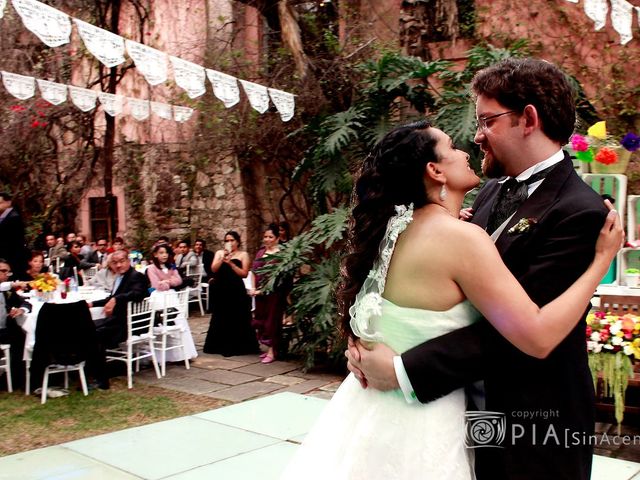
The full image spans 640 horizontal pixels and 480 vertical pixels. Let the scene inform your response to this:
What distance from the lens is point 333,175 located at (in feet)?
25.5

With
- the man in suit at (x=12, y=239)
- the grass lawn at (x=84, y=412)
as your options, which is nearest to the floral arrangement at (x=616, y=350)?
the grass lawn at (x=84, y=412)

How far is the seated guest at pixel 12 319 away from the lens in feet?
22.2

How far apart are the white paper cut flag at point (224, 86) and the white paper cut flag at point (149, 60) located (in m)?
0.64

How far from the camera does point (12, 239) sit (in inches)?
316

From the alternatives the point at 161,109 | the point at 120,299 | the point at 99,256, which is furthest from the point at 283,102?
the point at 99,256

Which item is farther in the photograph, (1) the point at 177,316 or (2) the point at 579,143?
(1) the point at 177,316

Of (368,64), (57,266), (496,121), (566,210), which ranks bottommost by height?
(57,266)

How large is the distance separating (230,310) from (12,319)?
2.61 meters

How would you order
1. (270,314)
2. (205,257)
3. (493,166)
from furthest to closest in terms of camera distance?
1. (205,257)
2. (270,314)
3. (493,166)

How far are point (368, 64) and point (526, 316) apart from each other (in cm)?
660

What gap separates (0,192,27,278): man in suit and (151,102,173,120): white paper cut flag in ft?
11.7

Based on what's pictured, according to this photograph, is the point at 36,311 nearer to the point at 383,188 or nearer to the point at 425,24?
the point at 383,188

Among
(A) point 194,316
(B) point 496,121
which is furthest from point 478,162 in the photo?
(A) point 194,316

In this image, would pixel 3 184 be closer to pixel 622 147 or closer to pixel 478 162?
pixel 478 162
